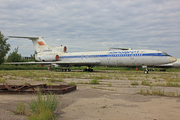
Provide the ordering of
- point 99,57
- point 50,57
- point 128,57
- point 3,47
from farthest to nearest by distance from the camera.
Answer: point 3,47 < point 50,57 < point 99,57 < point 128,57

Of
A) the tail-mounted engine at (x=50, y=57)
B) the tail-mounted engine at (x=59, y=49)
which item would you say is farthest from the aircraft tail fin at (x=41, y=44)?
the tail-mounted engine at (x=50, y=57)

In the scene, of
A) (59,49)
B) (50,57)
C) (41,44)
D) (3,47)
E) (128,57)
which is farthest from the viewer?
(3,47)

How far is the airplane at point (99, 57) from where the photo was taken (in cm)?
2470

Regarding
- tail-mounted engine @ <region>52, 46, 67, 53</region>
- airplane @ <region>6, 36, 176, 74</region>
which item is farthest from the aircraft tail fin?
tail-mounted engine @ <region>52, 46, 67, 53</region>

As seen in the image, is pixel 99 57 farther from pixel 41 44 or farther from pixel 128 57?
pixel 41 44

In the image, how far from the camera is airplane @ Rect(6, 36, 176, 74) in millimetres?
24703

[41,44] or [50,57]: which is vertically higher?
[41,44]

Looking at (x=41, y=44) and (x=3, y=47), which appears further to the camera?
(x=3, y=47)

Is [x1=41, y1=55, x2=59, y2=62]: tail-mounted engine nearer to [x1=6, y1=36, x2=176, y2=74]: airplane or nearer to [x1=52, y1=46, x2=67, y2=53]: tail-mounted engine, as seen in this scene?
[x1=6, y1=36, x2=176, y2=74]: airplane

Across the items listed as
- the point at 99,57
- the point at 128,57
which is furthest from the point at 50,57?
the point at 128,57

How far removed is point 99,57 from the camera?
29.5 m

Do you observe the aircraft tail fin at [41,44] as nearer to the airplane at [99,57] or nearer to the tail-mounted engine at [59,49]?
the airplane at [99,57]

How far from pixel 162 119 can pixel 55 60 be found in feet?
103

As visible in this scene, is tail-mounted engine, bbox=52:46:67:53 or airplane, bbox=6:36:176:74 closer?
airplane, bbox=6:36:176:74
